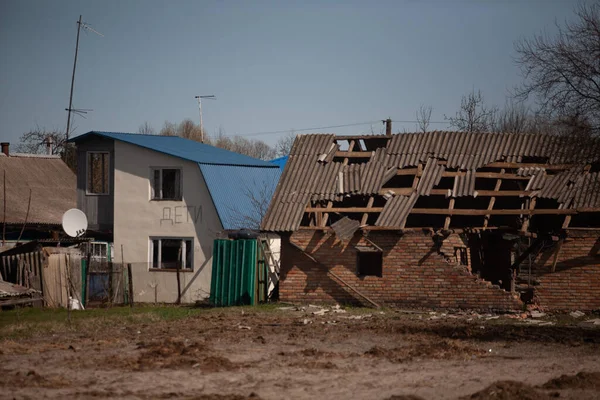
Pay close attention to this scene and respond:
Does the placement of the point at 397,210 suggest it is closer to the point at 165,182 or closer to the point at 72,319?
Result: the point at 72,319

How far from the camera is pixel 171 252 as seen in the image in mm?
30125

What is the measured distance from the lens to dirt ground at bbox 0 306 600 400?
11984 millimetres

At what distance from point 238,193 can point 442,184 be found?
8860 mm

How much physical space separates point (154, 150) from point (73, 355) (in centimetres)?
1582

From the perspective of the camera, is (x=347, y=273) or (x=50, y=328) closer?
(x=50, y=328)

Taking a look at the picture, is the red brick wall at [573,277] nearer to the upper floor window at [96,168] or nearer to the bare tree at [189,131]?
the upper floor window at [96,168]

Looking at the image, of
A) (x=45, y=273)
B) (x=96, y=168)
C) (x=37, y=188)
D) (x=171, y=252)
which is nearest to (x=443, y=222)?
(x=171, y=252)

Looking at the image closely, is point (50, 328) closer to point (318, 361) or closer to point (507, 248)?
point (318, 361)

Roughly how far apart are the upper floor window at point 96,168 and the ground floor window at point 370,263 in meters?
12.2

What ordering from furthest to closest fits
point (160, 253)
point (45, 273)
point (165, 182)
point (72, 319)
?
point (165, 182), point (160, 253), point (45, 273), point (72, 319)

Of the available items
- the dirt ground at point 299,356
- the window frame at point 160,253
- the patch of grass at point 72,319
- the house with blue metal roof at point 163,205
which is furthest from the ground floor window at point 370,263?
the window frame at point 160,253

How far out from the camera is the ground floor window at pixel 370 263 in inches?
945

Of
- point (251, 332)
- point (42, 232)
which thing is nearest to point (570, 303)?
point (251, 332)

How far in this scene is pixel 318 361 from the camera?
1451 cm
